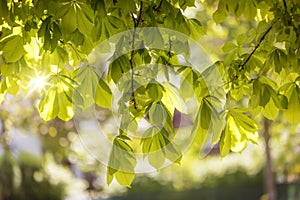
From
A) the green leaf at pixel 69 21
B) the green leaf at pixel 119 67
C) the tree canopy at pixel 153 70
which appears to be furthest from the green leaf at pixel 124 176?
the green leaf at pixel 69 21

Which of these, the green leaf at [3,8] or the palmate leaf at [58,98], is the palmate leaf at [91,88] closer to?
the palmate leaf at [58,98]

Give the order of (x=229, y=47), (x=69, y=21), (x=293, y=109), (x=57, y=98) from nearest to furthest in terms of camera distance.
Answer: (x=69, y=21)
(x=293, y=109)
(x=57, y=98)
(x=229, y=47)

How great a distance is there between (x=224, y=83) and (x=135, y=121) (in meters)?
0.38

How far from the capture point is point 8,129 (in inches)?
340

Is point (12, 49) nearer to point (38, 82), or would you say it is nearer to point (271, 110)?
point (38, 82)

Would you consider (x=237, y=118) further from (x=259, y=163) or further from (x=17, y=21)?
(x=259, y=163)

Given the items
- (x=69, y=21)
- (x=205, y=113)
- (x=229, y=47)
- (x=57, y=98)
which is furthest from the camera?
(x=229, y=47)

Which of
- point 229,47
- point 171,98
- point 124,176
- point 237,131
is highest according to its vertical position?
point 229,47

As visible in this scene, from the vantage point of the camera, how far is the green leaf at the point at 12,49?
6.02ft

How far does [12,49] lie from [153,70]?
0.52 metres

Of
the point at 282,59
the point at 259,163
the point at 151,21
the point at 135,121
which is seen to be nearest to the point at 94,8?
the point at 151,21

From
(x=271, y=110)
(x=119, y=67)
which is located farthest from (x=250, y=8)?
(x=119, y=67)

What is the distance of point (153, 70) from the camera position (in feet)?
5.69

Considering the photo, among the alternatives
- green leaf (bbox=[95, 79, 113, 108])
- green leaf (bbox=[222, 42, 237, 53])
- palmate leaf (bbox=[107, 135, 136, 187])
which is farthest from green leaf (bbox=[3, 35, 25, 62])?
green leaf (bbox=[222, 42, 237, 53])
